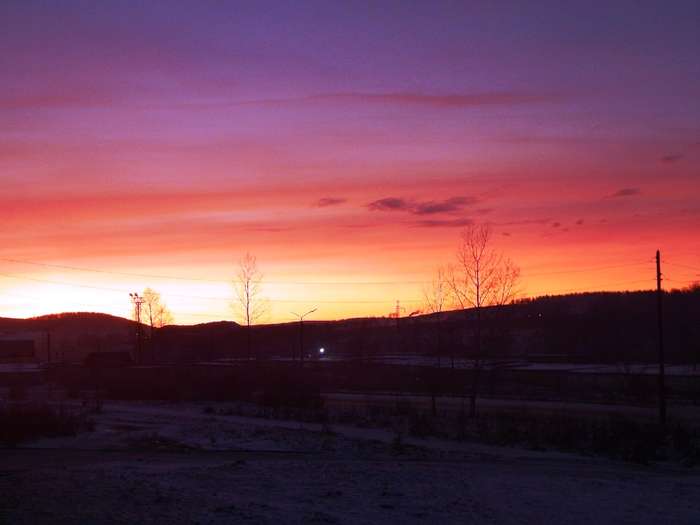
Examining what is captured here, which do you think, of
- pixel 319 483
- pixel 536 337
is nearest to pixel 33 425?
pixel 319 483

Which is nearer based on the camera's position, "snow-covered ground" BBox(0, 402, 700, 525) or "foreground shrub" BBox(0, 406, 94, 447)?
"snow-covered ground" BBox(0, 402, 700, 525)

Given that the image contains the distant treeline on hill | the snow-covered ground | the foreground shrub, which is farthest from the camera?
the distant treeline on hill

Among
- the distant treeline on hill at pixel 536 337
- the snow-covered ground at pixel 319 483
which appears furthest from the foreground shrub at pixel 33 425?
the distant treeline on hill at pixel 536 337

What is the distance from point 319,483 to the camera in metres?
17.0

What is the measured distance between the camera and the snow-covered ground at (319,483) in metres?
13.5

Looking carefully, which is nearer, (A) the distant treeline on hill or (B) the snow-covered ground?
(B) the snow-covered ground

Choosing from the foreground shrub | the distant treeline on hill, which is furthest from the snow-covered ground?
the distant treeline on hill

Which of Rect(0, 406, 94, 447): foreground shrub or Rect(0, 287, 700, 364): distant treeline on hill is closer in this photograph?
Rect(0, 406, 94, 447): foreground shrub

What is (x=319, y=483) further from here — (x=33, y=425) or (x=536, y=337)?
(x=536, y=337)

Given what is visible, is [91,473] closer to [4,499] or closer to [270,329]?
[4,499]

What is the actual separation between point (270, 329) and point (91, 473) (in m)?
156

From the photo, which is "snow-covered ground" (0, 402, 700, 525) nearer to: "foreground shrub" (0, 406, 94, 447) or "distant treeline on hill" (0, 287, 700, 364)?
"foreground shrub" (0, 406, 94, 447)

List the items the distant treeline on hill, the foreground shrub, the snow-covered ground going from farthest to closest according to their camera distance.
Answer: the distant treeline on hill
the foreground shrub
the snow-covered ground

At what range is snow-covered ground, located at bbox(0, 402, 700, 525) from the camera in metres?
13.5
